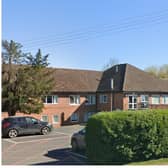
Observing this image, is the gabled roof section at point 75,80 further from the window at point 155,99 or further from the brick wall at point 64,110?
the window at point 155,99

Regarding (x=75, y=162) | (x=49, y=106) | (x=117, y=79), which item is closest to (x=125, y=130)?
(x=75, y=162)

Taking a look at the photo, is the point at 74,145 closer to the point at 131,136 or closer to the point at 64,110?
the point at 131,136

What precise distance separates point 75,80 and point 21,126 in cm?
1567

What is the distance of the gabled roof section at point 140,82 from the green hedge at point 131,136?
24378mm

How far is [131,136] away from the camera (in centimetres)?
1117

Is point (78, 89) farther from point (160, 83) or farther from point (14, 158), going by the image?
point (14, 158)

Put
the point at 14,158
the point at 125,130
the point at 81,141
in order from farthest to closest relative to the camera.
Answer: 1. the point at 81,141
2. the point at 14,158
3. the point at 125,130

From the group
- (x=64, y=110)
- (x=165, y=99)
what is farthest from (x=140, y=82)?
(x=64, y=110)

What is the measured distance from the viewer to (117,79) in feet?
128

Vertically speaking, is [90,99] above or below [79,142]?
above

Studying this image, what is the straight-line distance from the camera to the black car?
23.7 meters

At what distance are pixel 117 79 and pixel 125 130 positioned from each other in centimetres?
2793

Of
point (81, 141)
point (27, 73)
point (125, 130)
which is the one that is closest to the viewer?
point (125, 130)

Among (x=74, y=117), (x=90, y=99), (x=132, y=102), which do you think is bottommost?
(x=74, y=117)
